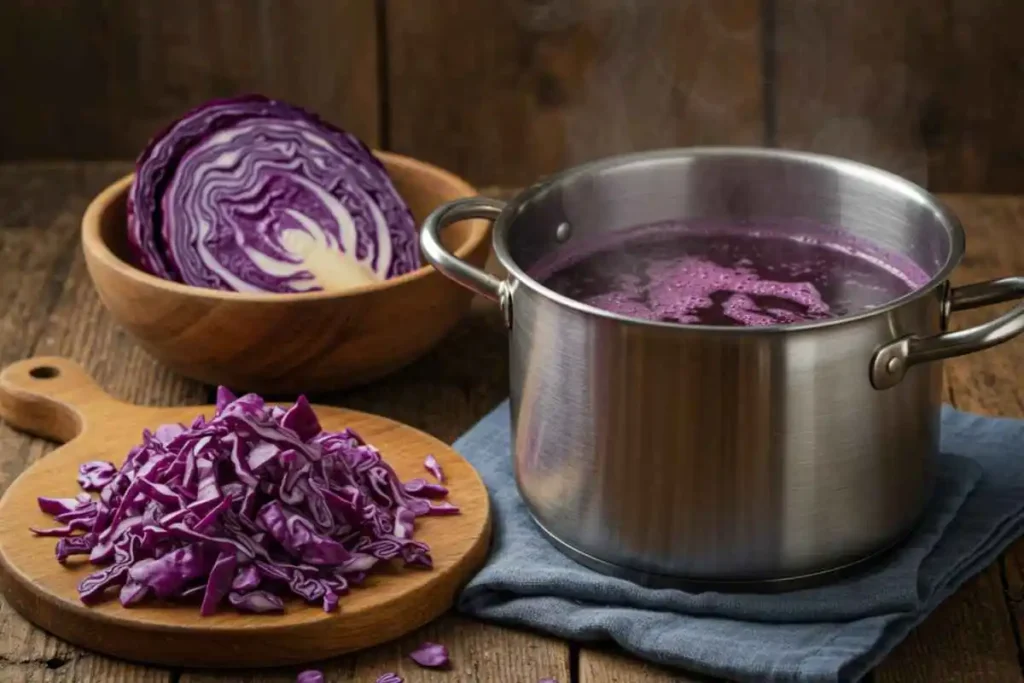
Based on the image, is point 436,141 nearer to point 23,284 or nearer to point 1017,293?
point 23,284

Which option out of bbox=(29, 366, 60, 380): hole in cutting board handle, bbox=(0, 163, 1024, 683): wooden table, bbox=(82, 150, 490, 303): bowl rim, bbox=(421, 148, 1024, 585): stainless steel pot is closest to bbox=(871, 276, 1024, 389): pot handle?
bbox=(421, 148, 1024, 585): stainless steel pot

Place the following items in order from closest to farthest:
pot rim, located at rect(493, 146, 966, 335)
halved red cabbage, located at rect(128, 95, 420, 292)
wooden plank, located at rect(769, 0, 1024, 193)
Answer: pot rim, located at rect(493, 146, 966, 335) → halved red cabbage, located at rect(128, 95, 420, 292) → wooden plank, located at rect(769, 0, 1024, 193)

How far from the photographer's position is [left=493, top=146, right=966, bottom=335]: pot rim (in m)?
1.47

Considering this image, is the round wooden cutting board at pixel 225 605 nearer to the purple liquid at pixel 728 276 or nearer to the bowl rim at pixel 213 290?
the bowl rim at pixel 213 290

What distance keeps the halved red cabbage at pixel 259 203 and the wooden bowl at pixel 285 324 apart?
0.27 feet

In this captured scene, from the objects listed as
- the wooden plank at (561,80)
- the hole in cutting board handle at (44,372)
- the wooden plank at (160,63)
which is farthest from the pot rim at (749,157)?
the wooden plank at (160,63)

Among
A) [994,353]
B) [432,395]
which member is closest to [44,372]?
[432,395]

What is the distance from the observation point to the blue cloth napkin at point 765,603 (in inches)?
59.2

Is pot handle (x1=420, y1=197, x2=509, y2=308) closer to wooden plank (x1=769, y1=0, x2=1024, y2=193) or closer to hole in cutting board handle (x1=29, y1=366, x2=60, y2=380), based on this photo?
hole in cutting board handle (x1=29, y1=366, x2=60, y2=380)

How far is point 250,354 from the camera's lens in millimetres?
1917

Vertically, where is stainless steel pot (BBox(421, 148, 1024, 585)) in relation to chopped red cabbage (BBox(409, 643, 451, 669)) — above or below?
above

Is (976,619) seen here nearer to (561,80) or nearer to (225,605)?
(225,605)

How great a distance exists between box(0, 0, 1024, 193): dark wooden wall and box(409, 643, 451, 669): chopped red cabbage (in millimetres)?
1309

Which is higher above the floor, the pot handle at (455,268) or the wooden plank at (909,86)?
the pot handle at (455,268)
